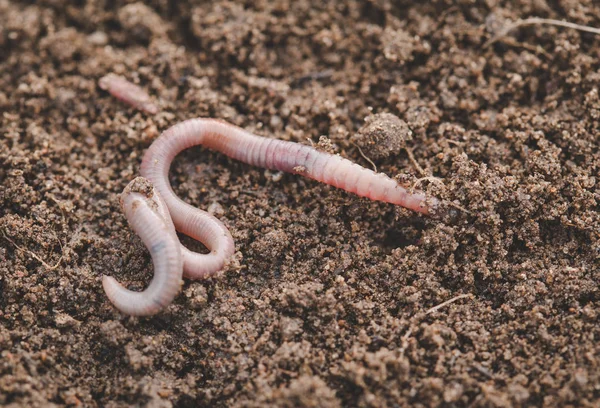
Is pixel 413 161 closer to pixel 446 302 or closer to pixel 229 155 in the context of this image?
pixel 446 302

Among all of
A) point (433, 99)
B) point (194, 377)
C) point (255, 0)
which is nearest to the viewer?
point (194, 377)

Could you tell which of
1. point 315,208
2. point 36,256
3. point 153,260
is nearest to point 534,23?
point 315,208

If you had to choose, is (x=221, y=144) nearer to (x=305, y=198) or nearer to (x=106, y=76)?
(x=305, y=198)

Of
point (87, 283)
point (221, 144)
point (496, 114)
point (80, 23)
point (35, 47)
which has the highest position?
point (80, 23)

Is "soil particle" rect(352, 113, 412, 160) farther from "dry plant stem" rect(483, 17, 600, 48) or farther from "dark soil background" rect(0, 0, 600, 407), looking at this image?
"dry plant stem" rect(483, 17, 600, 48)

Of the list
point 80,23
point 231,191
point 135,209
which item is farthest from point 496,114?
point 80,23

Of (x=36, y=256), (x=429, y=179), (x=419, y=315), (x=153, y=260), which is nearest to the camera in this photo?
(x=419, y=315)

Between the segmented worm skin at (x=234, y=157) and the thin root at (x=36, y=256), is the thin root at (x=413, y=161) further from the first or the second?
the thin root at (x=36, y=256)
